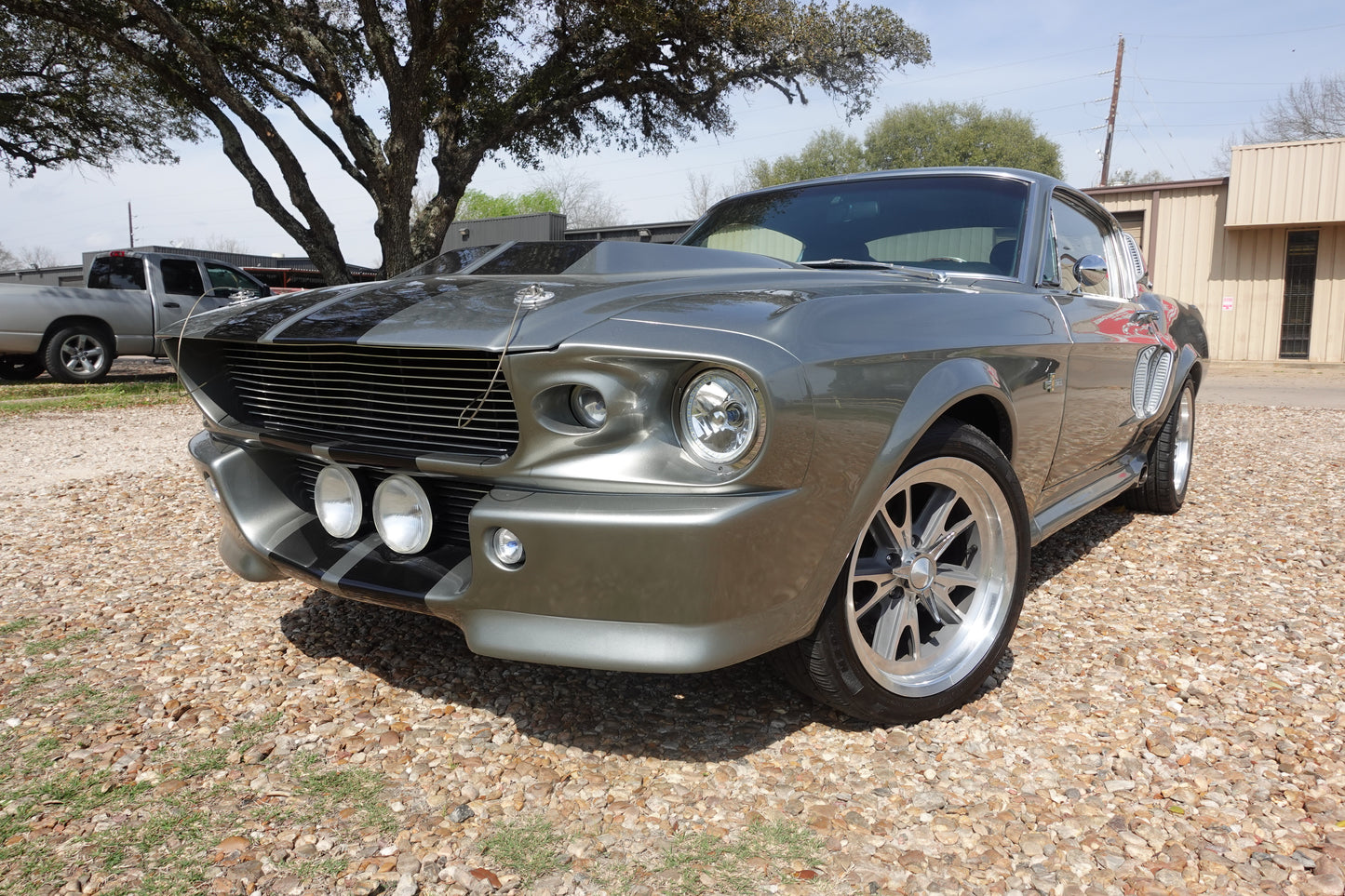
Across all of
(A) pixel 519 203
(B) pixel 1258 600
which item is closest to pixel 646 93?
(B) pixel 1258 600

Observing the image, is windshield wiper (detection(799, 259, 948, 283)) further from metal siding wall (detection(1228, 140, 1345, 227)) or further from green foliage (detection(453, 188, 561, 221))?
green foliage (detection(453, 188, 561, 221))

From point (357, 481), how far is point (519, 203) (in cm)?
6952

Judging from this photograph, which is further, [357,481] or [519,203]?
[519,203]

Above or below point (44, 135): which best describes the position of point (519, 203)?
above

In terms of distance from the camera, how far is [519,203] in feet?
225

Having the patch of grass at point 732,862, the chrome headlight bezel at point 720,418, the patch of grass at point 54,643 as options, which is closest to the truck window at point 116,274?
the patch of grass at point 54,643

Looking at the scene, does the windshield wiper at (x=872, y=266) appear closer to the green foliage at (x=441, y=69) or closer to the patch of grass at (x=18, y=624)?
the patch of grass at (x=18, y=624)

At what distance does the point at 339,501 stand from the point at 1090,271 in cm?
264

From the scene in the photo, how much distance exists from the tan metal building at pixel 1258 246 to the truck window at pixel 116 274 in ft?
52.8

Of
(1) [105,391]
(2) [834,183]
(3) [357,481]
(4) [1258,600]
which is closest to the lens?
(3) [357,481]

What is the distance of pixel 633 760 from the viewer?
7.29 feet

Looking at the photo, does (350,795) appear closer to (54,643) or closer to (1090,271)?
(54,643)

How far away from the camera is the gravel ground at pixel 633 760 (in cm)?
181

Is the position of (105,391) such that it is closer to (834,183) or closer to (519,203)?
(834,183)
